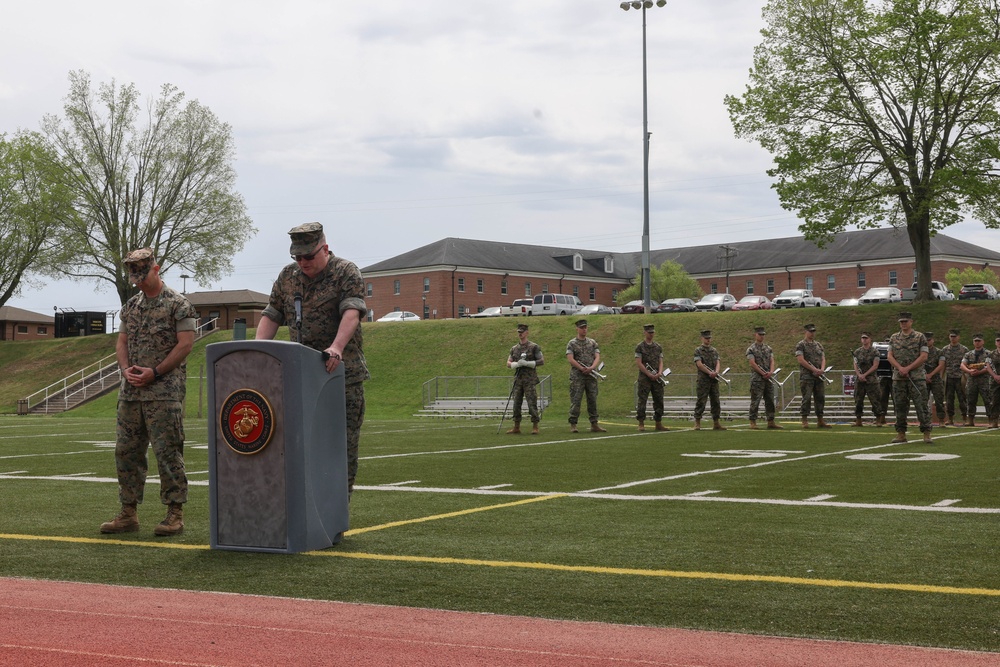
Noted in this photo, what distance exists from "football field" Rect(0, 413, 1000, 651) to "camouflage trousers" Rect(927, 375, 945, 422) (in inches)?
438

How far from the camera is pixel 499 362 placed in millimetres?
44250

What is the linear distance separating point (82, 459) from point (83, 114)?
50.8 meters

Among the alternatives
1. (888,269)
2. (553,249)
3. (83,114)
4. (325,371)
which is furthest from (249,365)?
(553,249)

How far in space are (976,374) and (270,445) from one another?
2171 centimetres

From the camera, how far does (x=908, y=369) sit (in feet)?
54.6

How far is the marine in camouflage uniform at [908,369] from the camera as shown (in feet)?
54.9

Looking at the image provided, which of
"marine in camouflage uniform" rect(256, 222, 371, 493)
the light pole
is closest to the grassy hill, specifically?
the light pole

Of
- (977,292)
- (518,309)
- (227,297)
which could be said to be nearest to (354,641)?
(977,292)

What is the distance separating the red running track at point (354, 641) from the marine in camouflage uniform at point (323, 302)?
225 cm

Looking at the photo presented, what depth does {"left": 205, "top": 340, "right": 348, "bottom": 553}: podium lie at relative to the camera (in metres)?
6.78

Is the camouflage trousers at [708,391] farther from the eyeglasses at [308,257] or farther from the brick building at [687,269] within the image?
the brick building at [687,269]

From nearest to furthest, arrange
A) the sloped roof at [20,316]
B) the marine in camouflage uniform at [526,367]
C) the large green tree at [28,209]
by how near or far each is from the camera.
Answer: the marine in camouflage uniform at [526,367], the large green tree at [28,209], the sloped roof at [20,316]

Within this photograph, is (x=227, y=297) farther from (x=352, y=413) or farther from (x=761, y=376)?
(x=352, y=413)

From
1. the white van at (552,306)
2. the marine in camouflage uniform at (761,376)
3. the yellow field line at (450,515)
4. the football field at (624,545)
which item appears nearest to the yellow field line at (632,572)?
the football field at (624,545)
